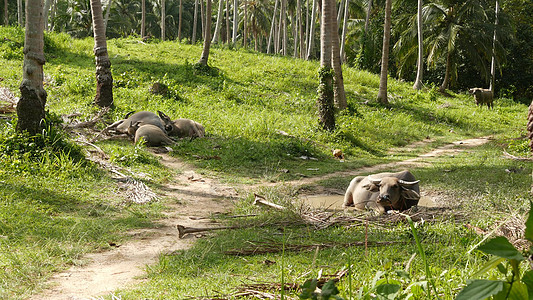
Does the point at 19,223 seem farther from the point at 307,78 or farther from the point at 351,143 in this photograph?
the point at 307,78

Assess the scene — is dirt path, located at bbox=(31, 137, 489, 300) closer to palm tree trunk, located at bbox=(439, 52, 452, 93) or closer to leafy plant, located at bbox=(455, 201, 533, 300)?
leafy plant, located at bbox=(455, 201, 533, 300)

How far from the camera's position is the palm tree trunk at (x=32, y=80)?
27.4 ft

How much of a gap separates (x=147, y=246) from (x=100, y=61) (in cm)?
938

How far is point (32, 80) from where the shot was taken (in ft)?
27.5

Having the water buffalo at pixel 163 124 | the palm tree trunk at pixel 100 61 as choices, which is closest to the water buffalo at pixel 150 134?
the water buffalo at pixel 163 124

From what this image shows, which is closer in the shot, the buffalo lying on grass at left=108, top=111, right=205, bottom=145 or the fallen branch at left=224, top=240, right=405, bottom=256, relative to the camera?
→ the fallen branch at left=224, top=240, right=405, bottom=256

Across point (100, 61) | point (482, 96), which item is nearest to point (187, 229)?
point (100, 61)

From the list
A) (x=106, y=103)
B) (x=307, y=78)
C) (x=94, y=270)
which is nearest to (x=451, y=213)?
(x=94, y=270)

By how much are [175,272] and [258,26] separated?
53.9 metres

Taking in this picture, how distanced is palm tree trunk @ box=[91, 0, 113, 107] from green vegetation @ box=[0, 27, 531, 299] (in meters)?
0.41

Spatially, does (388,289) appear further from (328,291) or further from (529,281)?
(529,281)

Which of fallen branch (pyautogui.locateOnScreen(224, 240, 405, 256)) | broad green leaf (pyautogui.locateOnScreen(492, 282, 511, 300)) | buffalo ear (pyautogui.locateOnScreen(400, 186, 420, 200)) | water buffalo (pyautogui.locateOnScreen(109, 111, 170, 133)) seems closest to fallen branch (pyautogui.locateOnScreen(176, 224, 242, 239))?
fallen branch (pyautogui.locateOnScreen(224, 240, 405, 256))

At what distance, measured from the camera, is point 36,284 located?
400 centimetres

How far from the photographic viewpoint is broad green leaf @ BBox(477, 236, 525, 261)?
1.29 meters
